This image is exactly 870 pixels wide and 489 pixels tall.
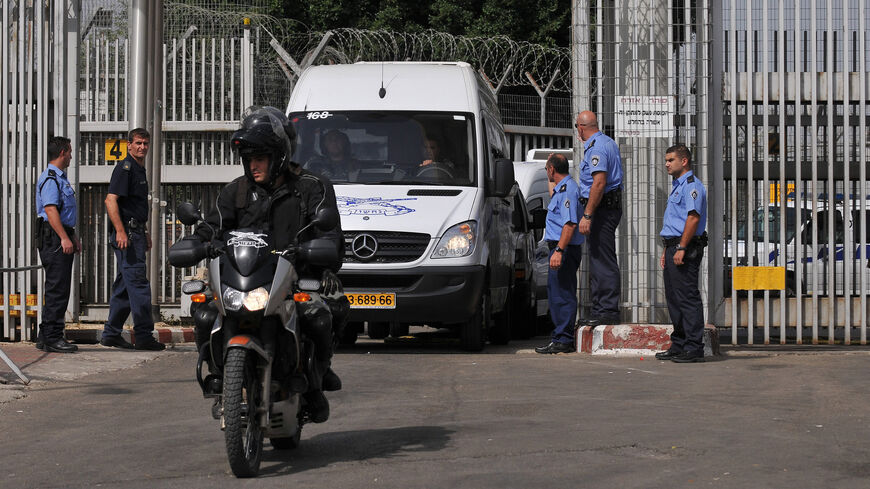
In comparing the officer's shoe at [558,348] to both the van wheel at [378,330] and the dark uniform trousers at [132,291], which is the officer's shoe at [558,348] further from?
the dark uniform trousers at [132,291]

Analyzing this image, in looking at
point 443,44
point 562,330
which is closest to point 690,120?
point 562,330

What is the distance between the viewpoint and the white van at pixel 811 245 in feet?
41.4

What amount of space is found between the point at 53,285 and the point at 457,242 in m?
3.33

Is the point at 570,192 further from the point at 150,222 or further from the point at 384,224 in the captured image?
the point at 150,222

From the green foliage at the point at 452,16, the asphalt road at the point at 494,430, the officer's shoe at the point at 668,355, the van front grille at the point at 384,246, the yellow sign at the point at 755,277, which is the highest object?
the green foliage at the point at 452,16

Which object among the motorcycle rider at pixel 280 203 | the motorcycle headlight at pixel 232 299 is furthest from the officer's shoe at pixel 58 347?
the motorcycle headlight at pixel 232 299

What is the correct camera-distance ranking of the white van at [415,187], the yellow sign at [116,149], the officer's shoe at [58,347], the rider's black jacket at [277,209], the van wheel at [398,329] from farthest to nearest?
the yellow sign at [116,149]
the van wheel at [398,329]
the officer's shoe at [58,347]
the white van at [415,187]
the rider's black jacket at [277,209]

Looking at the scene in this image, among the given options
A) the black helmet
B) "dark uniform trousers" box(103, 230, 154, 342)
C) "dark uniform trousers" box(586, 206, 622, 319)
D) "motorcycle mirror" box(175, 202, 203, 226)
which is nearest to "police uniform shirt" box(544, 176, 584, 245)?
"dark uniform trousers" box(586, 206, 622, 319)

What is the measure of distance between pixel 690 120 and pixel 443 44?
35.6ft

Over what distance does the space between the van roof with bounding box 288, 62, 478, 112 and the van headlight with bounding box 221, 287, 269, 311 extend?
685cm

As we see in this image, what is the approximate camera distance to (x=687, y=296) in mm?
11180

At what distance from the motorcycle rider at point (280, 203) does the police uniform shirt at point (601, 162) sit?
17.2ft

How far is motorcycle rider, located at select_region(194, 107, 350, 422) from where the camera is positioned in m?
6.58

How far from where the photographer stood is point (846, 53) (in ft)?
41.1
